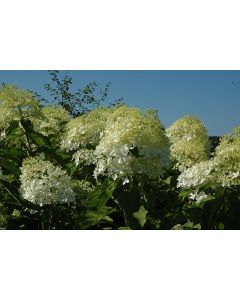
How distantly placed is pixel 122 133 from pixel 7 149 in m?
1.50

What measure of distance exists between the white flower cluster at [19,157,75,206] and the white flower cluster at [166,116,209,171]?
123 cm

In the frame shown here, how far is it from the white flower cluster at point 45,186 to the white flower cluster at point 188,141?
1230 millimetres

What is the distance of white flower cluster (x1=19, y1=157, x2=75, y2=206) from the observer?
11.4ft

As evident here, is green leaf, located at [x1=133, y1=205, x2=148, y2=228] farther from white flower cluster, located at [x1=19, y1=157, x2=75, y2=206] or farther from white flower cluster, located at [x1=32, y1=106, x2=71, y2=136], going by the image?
white flower cluster, located at [x1=32, y1=106, x2=71, y2=136]

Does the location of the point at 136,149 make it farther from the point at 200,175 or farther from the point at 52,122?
the point at 52,122

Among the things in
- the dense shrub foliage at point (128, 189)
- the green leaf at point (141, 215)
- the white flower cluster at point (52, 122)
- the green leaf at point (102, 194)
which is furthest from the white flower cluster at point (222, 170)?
the white flower cluster at point (52, 122)

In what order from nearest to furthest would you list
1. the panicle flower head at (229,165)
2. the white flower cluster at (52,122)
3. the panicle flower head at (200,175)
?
the panicle flower head at (229,165) → the panicle flower head at (200,175) → the white flower cluster at (52,122)

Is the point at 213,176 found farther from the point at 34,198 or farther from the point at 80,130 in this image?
the point at 80,130

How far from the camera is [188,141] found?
5.14m

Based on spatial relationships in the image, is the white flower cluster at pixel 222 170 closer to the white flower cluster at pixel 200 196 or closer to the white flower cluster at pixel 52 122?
the white flower cluster at pixel 200 196

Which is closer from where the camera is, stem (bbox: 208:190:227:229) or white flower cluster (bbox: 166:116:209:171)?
stem (bbox: 208:190:227:229)

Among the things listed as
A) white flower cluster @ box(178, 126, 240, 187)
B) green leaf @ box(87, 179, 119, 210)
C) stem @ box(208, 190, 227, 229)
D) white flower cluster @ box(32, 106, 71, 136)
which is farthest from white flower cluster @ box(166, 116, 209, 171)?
white flower cluster @ box(32, 106, 71, 136)

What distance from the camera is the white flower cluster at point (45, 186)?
3.46 meters

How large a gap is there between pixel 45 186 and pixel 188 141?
2.13 meters
